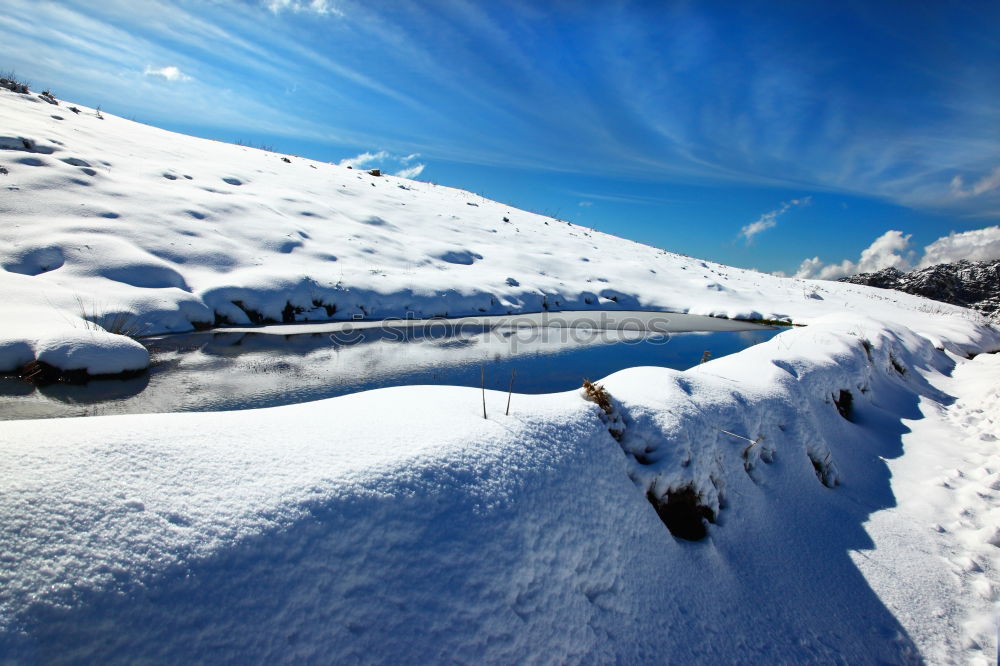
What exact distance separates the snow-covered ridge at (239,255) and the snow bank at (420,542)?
6.04 m

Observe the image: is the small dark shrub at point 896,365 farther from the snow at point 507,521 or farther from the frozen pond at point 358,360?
the frozen pond at point 358,360

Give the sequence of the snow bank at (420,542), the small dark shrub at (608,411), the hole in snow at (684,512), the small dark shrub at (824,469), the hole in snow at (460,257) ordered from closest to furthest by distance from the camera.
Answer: the snow bank at (420,542), the hole in snow at (684,512), the small dark shrub at (608,411), the small dark shrub at (824,469), the hole in snow at (460,257)

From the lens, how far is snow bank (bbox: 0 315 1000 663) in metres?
1.43

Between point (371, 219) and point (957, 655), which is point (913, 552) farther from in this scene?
point (371, 219)

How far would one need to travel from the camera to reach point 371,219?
58.2 ft

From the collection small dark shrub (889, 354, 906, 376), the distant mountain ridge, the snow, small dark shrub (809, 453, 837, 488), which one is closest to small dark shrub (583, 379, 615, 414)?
the snow

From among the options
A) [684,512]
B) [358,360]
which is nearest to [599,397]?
[684,512]

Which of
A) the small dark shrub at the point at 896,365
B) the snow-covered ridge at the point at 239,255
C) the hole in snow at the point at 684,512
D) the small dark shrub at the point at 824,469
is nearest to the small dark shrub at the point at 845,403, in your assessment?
the small dark shrub at the point at 824,469

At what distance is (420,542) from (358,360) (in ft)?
21.9

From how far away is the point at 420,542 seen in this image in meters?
1.92

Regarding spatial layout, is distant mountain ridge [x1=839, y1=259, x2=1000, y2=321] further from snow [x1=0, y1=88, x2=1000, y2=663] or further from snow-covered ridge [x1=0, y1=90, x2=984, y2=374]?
snow [x1=0, y1=88, x2=1000, y2=663]

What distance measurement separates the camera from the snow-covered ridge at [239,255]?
778 centimetres

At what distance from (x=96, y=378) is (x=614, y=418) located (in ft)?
24.2

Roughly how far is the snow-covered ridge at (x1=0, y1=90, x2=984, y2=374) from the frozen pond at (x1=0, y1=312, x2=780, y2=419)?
0.70 m
